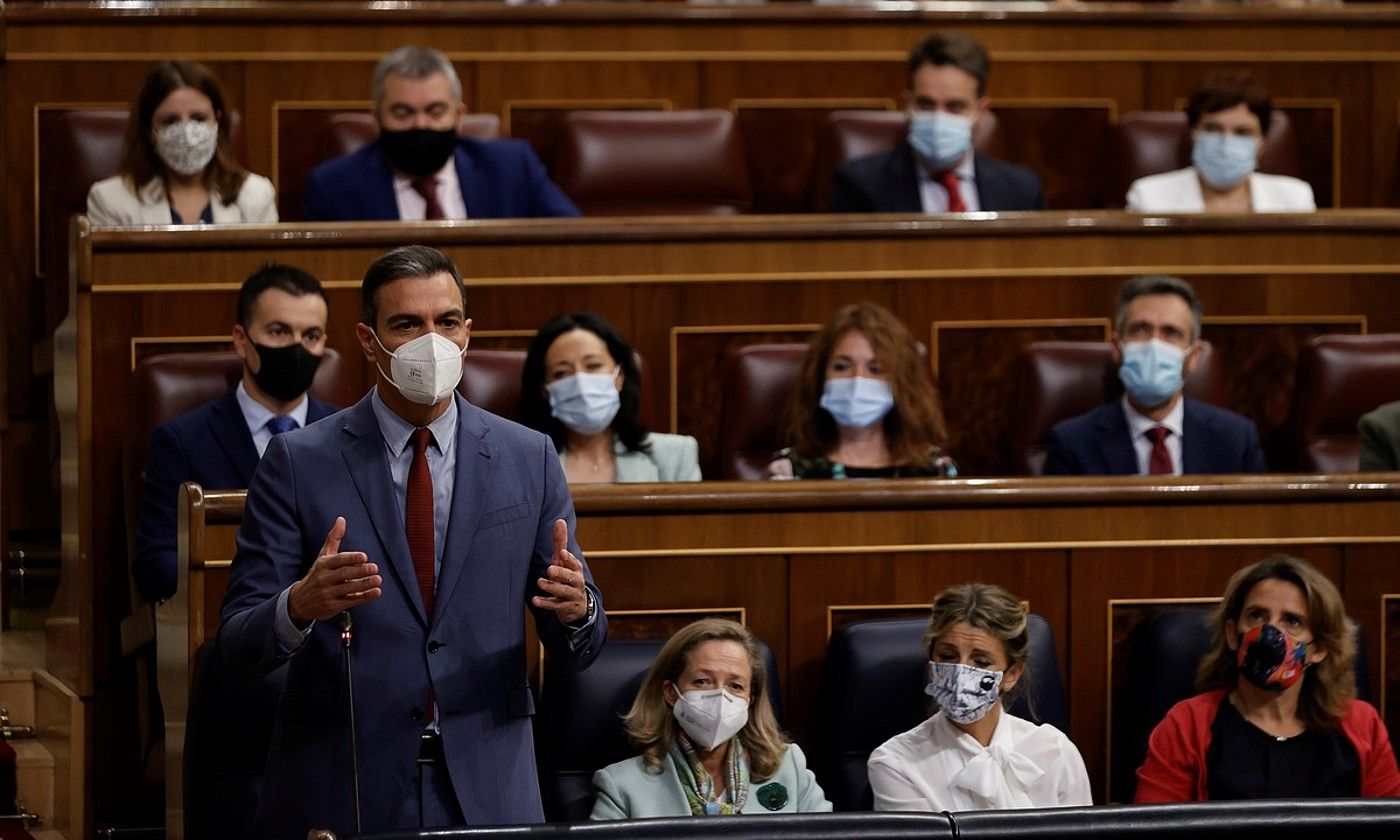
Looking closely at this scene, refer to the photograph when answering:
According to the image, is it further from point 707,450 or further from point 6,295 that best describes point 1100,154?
point 6,295

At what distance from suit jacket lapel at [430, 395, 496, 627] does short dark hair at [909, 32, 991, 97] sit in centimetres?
180

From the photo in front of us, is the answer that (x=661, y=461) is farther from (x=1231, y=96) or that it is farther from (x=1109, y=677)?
(x=1231, y=96)

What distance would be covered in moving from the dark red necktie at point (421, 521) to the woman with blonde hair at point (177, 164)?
1.48 metres

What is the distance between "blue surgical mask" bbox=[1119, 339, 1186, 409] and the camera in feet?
8.93

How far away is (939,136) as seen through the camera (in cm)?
322

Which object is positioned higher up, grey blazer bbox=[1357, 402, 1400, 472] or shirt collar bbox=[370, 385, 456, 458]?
shirt collar bbox=[370, 385, 456, 458]

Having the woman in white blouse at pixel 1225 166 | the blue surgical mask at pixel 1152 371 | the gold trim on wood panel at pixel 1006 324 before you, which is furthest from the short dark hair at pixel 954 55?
the blue surgical mask at pixel 1152 371

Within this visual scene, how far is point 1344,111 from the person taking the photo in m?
3.75

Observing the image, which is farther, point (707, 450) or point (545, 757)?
point (707, 450)

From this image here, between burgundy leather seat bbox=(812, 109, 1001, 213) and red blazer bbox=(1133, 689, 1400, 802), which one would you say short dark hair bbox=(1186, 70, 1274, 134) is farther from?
red blazer bbox=(1133, 689, 1400, 802)

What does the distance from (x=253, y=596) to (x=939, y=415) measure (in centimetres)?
130

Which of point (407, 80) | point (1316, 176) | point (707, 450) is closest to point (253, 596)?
point (707, 450)

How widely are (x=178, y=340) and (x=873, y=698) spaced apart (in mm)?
1077

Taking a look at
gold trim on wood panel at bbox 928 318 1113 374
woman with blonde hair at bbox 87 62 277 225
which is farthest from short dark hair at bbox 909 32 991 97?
woman with blonde hair at bbox 87 62 277 225
